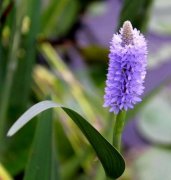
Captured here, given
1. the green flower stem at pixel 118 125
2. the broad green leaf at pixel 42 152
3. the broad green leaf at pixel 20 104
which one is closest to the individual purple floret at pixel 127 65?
the green flower stem at pixel 118 125

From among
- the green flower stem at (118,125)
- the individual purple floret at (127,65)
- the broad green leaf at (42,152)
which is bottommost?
the broad green leaf at (42,152)

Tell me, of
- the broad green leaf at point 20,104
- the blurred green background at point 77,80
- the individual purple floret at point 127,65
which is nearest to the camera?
the individual purple floret at point 127,65

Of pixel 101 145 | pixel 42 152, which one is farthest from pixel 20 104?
pixel 101 145

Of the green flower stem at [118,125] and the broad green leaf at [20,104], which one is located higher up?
the green flower stem at [118,125]

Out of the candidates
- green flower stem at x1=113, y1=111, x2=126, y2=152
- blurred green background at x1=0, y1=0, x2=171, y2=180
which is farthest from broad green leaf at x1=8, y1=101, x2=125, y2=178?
blurred green background at x1=0, y1=0, x2=171, y2=180

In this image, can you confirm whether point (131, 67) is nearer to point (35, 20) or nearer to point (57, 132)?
point (35, 20)

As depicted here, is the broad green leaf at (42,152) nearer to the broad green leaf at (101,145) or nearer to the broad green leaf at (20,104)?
the broad green leaf at (101,145)

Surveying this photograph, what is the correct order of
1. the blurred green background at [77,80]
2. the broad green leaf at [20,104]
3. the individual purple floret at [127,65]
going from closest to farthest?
1. the individual purple floret at [127,65]
2. the blurred green background at [77,80]
3. the broad green leaf at [20,104]

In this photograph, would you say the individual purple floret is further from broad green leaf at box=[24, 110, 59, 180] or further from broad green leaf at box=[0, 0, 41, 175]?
Result: broad green leaf at box=[0, 0, 41, 175]
